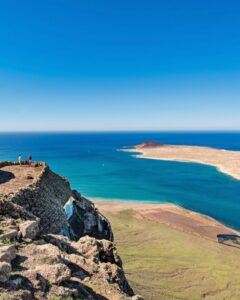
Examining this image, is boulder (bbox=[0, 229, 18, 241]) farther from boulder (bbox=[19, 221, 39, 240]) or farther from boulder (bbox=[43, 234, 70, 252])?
boulder (bbox=[43, 234, 70, 252])

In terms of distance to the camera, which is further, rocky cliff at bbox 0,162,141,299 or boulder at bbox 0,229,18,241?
boulder at bbox 0,229,18,241

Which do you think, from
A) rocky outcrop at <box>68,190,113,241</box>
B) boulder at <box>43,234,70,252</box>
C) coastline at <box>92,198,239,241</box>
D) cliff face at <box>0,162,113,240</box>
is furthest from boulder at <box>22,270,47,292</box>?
coastline at <box>92,198,239,241</box>

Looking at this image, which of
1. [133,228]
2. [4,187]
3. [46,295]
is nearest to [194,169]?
[133,228]

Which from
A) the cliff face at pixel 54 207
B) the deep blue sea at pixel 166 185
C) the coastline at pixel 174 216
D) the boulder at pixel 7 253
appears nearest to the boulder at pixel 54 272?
the boulder at pixel 7 253

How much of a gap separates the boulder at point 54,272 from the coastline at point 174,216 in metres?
32.9

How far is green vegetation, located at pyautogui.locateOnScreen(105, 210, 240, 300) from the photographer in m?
25.1

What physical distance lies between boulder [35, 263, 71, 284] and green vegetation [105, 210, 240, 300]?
14.7m

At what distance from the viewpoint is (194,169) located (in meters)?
103

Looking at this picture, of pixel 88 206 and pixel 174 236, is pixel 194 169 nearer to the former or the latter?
pixel 174 236

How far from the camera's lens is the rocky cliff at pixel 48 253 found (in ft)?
31.8

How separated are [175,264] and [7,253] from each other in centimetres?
2360

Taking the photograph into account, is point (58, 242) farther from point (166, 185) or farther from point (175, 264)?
point (166, 185)

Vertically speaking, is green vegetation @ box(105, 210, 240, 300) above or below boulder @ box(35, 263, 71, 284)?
below

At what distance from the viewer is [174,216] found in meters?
49.1
